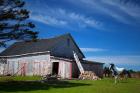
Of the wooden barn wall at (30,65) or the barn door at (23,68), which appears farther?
the barn door at (23,68)

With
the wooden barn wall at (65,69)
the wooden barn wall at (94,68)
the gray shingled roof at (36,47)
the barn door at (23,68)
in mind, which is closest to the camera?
the wooden barn wall at (65,69)

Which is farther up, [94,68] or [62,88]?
[94,68]

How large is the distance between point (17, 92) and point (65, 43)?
3488 centimetres

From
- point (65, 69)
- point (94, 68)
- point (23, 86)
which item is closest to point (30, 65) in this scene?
point (65, 69)

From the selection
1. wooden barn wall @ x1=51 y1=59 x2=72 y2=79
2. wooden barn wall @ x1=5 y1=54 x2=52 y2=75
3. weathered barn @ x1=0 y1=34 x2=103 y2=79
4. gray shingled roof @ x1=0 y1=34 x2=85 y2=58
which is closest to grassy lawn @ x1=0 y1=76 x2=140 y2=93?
wooden barn wall @ x1=51 y1=59 x2=72 y2=79

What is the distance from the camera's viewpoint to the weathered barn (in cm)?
4824

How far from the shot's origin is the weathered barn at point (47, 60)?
48244 millimetres

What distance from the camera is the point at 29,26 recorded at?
2770cm

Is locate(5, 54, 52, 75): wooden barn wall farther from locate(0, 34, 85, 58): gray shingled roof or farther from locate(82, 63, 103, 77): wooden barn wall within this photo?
locate(82, 63, 103, 77): wooden barn wall

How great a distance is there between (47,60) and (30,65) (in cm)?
468

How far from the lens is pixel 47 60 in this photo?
163ft

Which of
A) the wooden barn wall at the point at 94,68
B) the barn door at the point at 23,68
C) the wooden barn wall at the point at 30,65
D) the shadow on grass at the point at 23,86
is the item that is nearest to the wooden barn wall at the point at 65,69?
the wooden barn wall at the point at 30,65

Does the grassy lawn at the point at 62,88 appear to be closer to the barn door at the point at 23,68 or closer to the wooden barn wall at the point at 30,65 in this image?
the wooden barn wall at the point at 30,65

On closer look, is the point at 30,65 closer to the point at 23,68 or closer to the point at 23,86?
the point at 23,68
